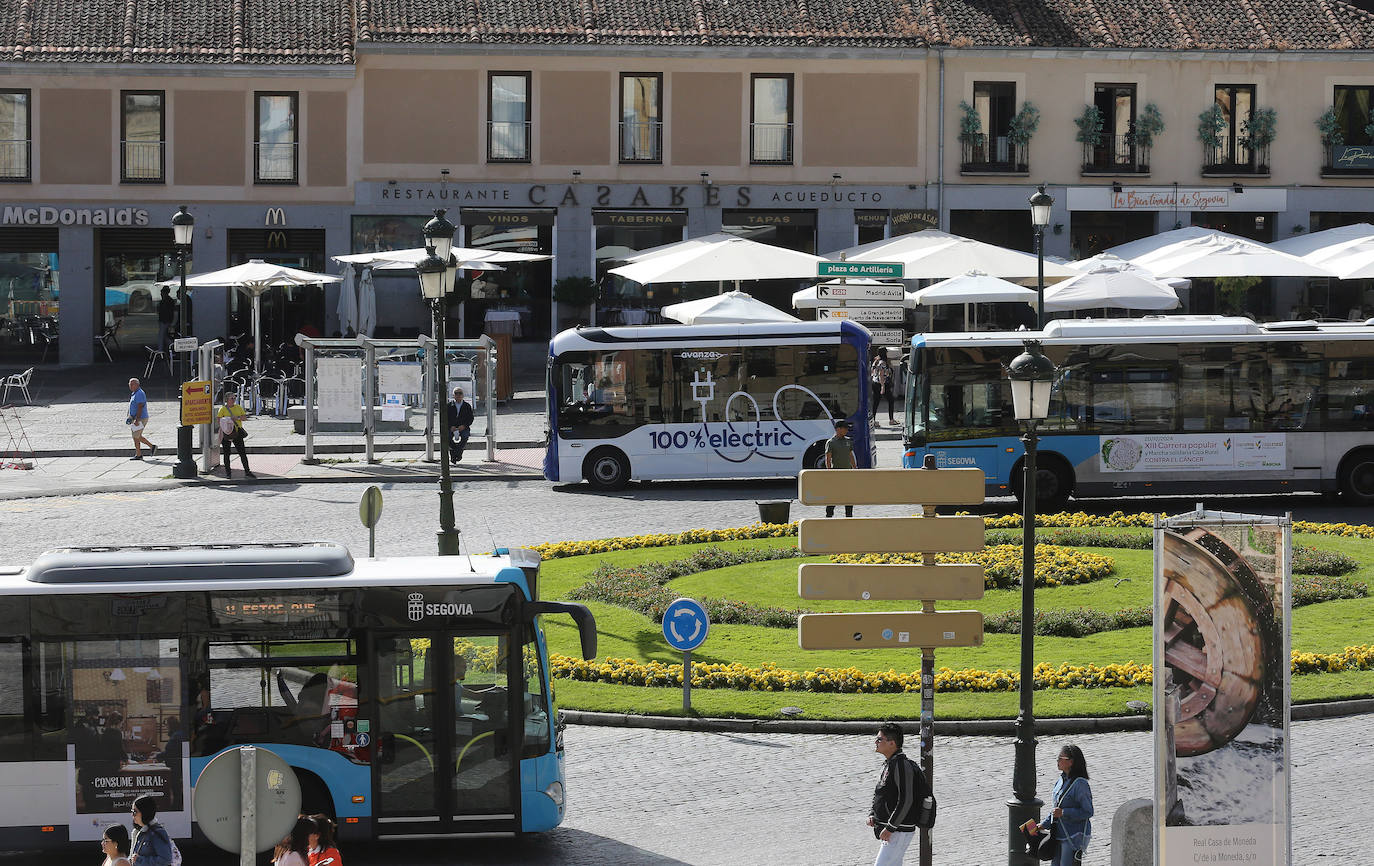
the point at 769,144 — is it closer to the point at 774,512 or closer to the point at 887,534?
the point at 774,512

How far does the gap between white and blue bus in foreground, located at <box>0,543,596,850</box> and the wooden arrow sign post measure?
6.55ft

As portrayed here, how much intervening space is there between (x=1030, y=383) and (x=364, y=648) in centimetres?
537

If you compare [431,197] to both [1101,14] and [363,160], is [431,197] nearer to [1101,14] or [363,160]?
[363,160]

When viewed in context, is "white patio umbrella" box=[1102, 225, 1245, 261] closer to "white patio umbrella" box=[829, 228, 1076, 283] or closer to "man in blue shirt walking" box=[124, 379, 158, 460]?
"white patio umbrella" box=[829, 228, 1076, 283]

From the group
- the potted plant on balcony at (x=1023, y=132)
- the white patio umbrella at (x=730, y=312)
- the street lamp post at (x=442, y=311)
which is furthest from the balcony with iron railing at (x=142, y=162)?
the street lamp post at (x=442, y=311)

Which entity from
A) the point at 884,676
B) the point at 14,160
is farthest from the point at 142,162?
the point at 884,676

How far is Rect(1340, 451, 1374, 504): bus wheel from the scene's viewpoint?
27000 mm

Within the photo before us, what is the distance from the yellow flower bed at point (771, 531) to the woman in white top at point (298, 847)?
12590 mm

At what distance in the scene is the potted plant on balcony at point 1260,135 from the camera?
45.1m

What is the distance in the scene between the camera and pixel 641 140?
44.8 meters

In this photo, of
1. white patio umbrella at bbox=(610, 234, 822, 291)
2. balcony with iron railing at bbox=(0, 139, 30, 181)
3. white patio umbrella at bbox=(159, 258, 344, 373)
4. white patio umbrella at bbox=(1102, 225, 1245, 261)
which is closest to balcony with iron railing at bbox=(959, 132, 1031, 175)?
white patio umbrella at bbox=(1102, 225, 1245, 261)

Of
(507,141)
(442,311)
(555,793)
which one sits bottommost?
(555,793)

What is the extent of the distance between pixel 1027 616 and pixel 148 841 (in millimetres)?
6211

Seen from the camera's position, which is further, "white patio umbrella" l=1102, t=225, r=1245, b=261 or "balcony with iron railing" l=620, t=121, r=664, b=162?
"balcony with iron railing" l=620, t=121, r=664, b=162
